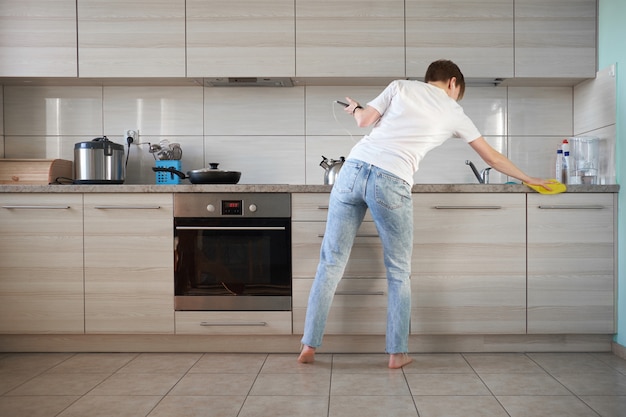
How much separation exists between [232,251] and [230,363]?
0.53 m

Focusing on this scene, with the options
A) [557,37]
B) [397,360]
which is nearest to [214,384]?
[397,360]

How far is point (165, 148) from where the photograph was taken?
342cm

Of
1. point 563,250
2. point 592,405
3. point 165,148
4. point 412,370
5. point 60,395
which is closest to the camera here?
point 592,405

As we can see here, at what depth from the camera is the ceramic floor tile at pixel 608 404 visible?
2.00 m

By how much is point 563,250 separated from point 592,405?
0.93 metres

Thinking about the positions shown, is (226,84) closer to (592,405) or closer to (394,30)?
(394,30)

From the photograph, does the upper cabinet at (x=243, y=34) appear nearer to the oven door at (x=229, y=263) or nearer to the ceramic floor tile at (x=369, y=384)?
the oven door at (x=229, y=263)

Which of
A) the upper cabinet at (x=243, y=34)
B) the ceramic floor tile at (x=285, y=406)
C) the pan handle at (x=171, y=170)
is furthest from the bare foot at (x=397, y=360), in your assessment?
the upper cabinet at (x=243, y=34)

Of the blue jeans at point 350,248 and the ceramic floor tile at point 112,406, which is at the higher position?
the blue jeans at point 350,248

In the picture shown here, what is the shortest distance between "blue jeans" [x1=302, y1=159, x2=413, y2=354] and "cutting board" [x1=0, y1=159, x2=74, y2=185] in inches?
64.9

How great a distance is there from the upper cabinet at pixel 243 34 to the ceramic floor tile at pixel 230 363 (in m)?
1.51

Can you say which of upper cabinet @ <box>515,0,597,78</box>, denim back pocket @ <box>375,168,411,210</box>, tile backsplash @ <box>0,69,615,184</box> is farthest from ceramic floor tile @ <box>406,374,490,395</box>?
upper cabinet @ <box>515,0,597,78</box>

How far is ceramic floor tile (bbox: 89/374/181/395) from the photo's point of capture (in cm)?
226

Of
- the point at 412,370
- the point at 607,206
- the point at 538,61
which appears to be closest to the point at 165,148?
the point at 412,370
